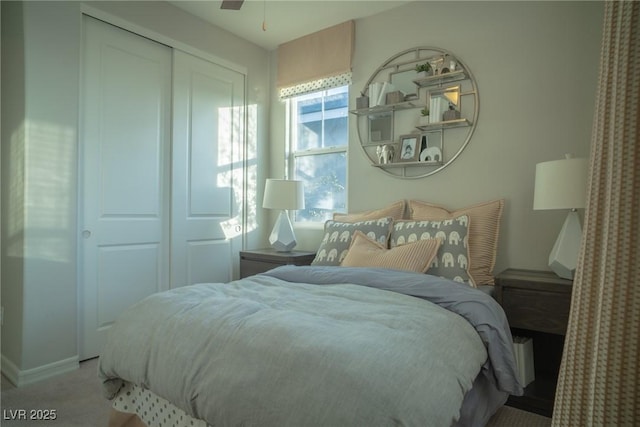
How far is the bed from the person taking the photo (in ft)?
3.23

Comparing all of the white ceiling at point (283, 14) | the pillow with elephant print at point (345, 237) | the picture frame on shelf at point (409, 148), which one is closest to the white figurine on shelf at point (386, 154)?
the picture frame on shelf at point (409, 148)

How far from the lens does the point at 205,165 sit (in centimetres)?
338

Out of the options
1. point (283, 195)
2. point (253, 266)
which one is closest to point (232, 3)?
point (283, 195)

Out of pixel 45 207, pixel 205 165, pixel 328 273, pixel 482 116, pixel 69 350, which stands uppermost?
pixel 482 116

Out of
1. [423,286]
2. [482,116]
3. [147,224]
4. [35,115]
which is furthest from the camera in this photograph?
[147,224]

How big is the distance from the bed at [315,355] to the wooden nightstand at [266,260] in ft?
3.79

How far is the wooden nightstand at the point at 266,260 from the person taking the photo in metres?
3.15

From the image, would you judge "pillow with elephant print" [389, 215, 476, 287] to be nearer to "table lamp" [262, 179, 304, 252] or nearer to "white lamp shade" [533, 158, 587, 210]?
"white lamp shade" [533, 158, 587, 210]

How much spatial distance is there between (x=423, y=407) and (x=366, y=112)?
2600 millimetres

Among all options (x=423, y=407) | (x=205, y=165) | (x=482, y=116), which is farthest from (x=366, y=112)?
(x=423, y=407)

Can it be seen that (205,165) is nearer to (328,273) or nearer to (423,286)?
(328,273)

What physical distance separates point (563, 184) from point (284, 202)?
2.09 meters

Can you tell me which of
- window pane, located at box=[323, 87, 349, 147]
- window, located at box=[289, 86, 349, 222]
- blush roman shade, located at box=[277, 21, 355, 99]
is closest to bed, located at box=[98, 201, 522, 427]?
window, located at box=[289, 86, 349, 222]

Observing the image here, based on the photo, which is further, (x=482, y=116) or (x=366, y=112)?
(x=366, y=112)
